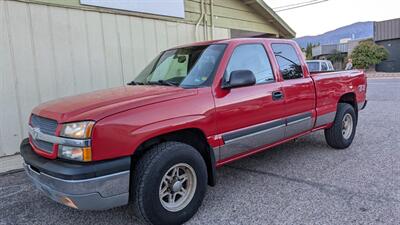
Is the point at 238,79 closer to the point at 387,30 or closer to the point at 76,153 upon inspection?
the point at 76,153

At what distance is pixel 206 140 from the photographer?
3600mm

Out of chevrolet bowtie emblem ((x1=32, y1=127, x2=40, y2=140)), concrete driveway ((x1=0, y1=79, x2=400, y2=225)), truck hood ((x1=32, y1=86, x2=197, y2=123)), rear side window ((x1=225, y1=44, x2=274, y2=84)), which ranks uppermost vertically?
rear side window ((x1=225, y1=44, x2=274, y2=84))

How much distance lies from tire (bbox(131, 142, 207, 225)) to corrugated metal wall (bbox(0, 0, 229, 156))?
11.2 feet

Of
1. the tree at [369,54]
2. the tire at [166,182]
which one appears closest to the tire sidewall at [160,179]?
the tire at [166,182]

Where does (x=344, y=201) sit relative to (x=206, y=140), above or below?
below

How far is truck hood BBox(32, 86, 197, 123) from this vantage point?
292cm

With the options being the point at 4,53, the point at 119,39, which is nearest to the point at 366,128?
the point at 119,39

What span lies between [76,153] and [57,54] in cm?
370

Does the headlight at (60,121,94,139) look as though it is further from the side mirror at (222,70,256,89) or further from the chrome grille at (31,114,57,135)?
the side mirror at (222,70,256,89)

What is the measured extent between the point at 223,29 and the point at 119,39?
11.0 ft

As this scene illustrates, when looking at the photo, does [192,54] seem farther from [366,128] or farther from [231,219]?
[366,128]

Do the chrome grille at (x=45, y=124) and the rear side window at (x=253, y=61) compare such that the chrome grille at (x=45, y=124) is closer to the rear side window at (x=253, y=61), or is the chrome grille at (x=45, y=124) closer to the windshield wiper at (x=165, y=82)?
the windshield wiper at (x=165, y=82)

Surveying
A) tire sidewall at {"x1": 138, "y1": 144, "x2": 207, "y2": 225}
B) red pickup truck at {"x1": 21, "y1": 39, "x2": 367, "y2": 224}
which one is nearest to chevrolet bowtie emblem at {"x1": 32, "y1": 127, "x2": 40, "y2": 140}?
red pickup truck at {"x1": 21, "y1": 39, "x2": 367, "y2": 224}

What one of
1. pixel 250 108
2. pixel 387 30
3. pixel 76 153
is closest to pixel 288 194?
pixel 250 108
